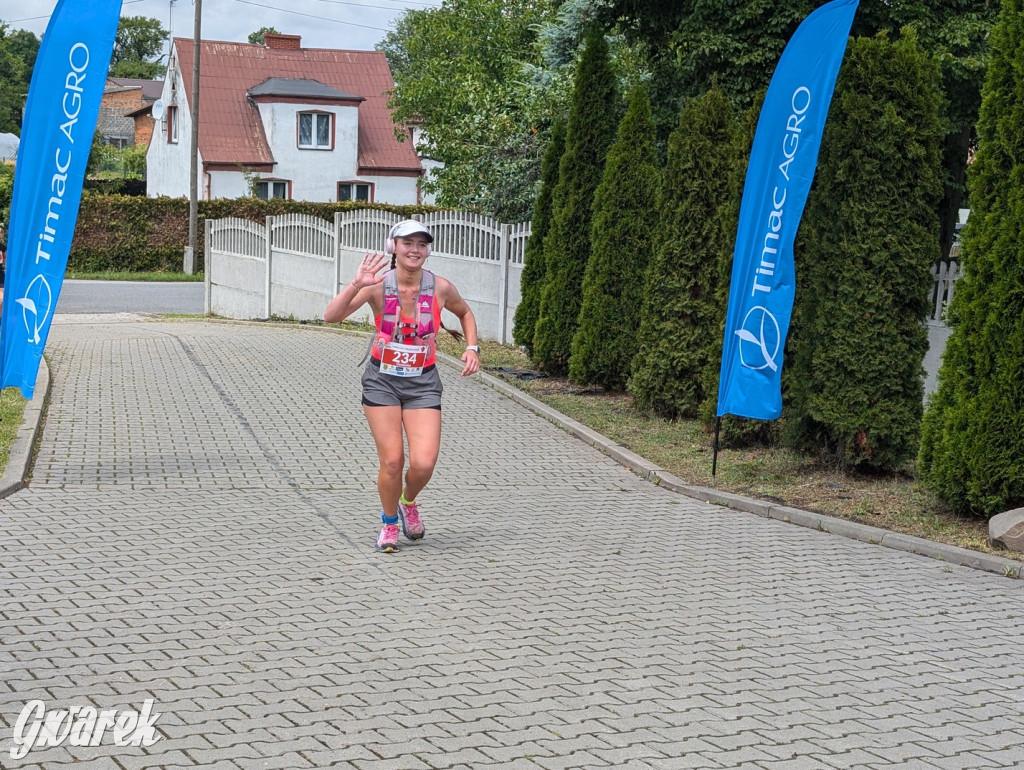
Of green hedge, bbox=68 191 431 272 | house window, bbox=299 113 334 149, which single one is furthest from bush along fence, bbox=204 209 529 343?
house window, bbox=299 113 334 149

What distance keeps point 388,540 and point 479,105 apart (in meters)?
22.5

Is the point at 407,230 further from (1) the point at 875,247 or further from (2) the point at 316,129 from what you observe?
(2) the point at 316,129

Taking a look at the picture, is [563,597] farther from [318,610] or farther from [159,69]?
[159,69]

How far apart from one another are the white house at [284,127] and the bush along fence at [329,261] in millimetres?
23148

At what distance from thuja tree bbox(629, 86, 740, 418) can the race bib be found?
5.22m

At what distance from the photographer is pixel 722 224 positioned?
11977mm

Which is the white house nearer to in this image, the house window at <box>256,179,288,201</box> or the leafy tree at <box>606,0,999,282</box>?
the house window at <box>256,179,288,201</box>

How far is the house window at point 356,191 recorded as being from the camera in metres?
55.4

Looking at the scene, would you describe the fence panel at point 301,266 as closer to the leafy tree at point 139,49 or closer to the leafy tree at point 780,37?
the leafy tree at point 780,37

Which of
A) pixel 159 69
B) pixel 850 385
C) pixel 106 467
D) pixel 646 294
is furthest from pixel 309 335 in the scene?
pixel 159 69

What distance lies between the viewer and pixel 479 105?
94.6ft

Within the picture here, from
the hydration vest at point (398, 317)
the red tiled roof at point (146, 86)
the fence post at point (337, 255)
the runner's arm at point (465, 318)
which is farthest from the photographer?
the red tiled roof at point (146, 86)

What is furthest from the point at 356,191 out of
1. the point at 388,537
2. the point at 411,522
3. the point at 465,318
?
the point at 388,537

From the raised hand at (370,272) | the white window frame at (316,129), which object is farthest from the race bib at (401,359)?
the white window frame at (316,129)
